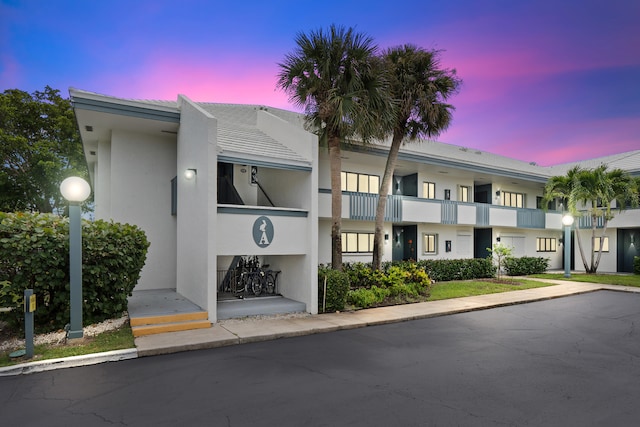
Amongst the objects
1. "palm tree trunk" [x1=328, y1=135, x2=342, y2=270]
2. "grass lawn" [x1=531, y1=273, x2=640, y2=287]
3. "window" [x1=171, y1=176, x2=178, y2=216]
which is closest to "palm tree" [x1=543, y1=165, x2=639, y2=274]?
"grass lawn" [x1=531, y1=273, x2=640, y2=287]

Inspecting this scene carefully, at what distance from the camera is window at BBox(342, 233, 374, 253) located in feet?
Result: 57.3

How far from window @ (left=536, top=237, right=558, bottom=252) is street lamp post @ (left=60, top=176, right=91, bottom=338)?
26377 millimetres

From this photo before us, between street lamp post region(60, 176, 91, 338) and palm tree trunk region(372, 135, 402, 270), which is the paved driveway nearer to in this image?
street lamp post region(60, 176, 91, 338)

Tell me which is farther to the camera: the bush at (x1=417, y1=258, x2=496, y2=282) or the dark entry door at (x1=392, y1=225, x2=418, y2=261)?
the dark entry door at (x1=392, y1=225, x2=418, y2=261)

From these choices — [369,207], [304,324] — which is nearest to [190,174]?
[304,324]

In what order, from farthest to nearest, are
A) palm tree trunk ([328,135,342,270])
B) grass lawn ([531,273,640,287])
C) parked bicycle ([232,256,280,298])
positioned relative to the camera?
grass lawn ([531,273,640,287]) < parked bicycle ([232,256,280,298]) < palm tree trunk ([328,135,342,270])

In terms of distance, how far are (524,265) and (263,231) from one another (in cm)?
1818

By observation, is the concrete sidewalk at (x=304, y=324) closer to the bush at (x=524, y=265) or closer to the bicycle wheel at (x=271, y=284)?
the bicycle wheel at (x=271, y=284)

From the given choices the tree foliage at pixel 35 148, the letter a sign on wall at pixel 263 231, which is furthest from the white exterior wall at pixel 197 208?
the tree foliage at pixel 35 148

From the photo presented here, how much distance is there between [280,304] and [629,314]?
10966 millimetres

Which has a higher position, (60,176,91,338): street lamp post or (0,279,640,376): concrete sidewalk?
(60,176,91,338): street lamp post

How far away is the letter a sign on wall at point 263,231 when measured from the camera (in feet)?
33.2

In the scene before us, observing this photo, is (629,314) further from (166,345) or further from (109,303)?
(109,303)

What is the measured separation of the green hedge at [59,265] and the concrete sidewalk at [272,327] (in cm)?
158
